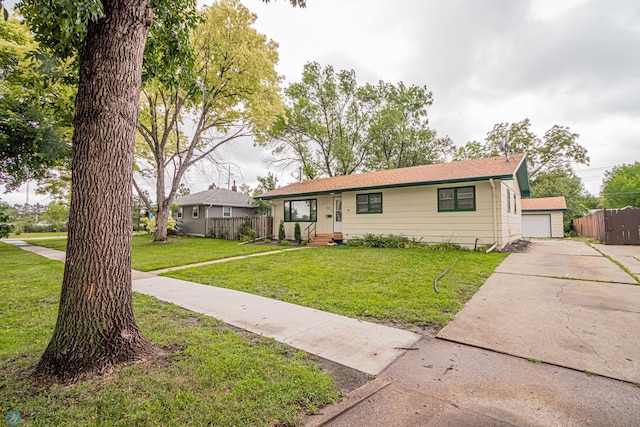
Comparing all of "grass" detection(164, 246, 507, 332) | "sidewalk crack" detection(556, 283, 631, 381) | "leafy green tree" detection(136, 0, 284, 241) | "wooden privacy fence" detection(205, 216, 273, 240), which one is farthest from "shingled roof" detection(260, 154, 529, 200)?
"sidewalk crack" detection(556, 283, 631, 381)

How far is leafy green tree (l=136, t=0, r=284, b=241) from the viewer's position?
49.5ft

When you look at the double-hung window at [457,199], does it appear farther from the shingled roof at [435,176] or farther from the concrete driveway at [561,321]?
the concrete driveway at [561,321]

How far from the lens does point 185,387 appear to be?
7.32 ft

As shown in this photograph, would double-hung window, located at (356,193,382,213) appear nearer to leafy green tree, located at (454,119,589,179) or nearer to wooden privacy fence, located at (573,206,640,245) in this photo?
wooden privacy fence, located at (573,206,640,245)

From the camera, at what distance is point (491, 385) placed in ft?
7.68

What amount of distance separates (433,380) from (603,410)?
1.13 m

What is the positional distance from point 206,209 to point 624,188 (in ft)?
193

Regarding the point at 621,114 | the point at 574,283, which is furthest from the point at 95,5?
the point at 621,114

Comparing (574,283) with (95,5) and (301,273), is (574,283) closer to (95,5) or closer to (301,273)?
(301,273)

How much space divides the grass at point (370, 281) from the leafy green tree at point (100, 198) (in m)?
2.65

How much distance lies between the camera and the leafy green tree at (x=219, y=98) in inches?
594

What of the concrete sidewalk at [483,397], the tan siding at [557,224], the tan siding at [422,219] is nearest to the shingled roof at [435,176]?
the tan siding at [422,219]

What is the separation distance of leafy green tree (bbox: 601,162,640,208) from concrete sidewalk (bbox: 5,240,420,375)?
56652 mm

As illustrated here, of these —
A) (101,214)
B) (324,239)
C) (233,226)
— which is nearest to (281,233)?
(324,239)
